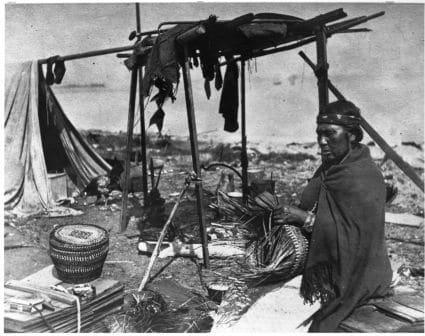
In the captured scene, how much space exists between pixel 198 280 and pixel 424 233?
164 inches

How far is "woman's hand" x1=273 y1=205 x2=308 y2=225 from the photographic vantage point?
3.01m

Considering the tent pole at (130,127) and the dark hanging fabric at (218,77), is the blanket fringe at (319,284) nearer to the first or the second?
the dark hanging fabric at (218,77)

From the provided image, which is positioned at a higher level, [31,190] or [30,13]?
[30,13]

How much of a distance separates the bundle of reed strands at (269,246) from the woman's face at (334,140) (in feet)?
1.84

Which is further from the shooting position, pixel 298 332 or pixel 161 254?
pixel 161 254

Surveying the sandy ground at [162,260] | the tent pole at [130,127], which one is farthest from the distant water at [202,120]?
the tent pole at [130,127]

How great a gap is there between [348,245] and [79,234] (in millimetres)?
2478

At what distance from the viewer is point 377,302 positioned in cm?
279

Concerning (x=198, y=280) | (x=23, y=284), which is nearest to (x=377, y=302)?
(x=198, y=280)

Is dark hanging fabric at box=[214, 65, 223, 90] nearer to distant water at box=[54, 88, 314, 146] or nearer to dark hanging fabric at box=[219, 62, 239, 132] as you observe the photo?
dark hanging fabric at box=[219, 62, 239, 132]

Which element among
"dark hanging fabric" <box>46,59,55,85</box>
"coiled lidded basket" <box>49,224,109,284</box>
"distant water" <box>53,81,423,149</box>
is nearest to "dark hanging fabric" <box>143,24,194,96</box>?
"coiled lidded basket" <box>49,224,109,284</box>

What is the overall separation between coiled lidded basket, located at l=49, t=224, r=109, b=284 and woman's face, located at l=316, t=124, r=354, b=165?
2249mm

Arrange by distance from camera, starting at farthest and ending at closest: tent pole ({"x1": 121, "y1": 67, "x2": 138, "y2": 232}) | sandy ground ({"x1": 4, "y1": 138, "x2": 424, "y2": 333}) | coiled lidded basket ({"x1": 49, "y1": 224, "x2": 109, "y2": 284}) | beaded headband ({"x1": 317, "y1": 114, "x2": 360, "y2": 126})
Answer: tent pole ({"x1": 121, "y1": 67, "x2": 138, "y2": 232}), coiled lidded basket ({"x1": 49, "y1": 224, "x2": 109, "y2": 284}), sandy ground ({"x1": 4, "y1": 138, "x2": 424, "y2": 333}), beaded headband ({"x1": 317, "y1": 114, "x2": 360, "y2": 126})

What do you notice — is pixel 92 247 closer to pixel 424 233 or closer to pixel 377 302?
pixel 377 302
